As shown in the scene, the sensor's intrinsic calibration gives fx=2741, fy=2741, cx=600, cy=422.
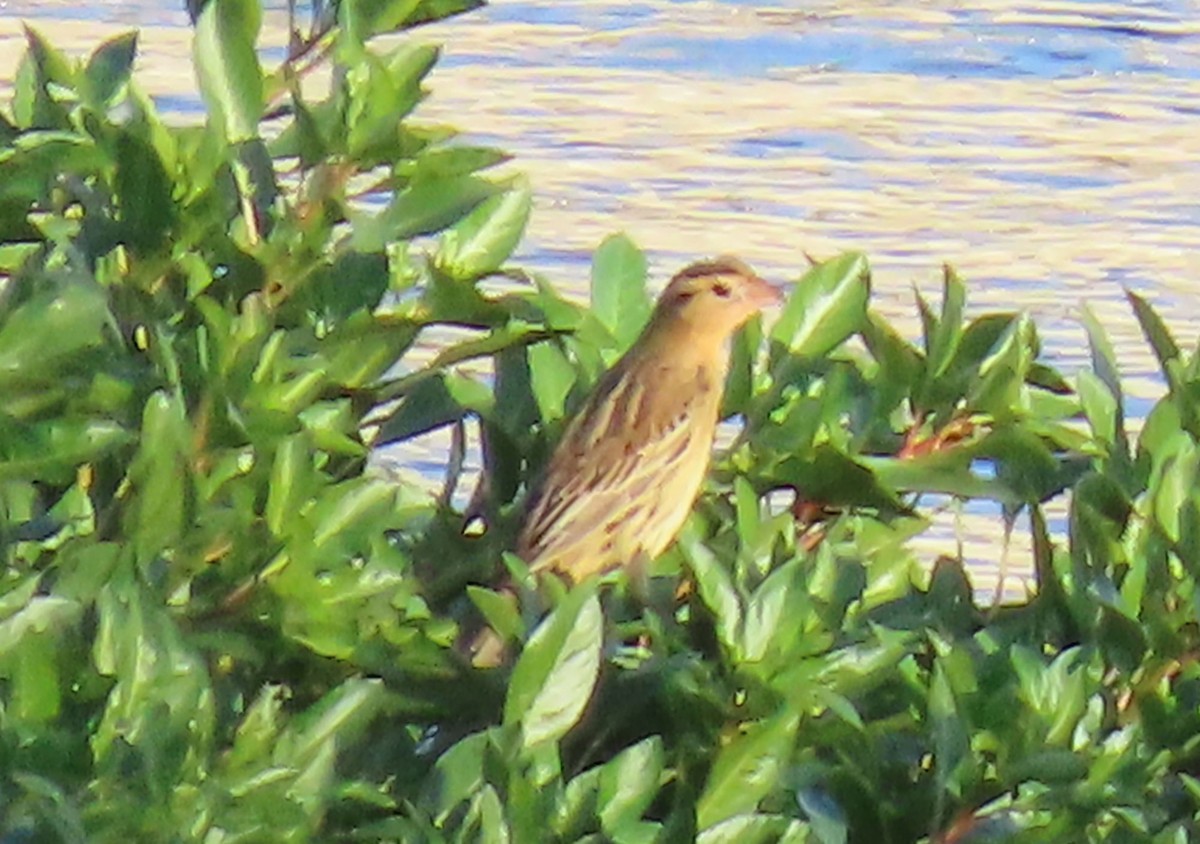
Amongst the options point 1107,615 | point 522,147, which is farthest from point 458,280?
point 522,147

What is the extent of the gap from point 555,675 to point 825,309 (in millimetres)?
850

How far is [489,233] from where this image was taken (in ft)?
9.06

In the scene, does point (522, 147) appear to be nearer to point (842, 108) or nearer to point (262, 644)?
point (842, 108)

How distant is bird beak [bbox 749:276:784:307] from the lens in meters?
4.97

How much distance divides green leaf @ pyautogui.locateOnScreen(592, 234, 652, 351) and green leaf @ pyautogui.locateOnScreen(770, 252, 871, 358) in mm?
202

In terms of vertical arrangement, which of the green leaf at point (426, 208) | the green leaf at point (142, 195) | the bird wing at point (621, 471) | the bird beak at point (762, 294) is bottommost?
the bird wing at point (621, 471)

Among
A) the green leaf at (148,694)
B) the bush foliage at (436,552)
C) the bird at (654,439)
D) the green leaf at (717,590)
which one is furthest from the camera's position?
the bird at (654,439)

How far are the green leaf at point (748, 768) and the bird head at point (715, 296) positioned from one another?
262cm

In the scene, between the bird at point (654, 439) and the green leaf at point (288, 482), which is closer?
the green leaf at point (288, 482)

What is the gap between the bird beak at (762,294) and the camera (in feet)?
16.3

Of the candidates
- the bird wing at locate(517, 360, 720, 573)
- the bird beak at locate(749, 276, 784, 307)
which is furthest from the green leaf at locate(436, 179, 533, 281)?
the bird beak at locate(749, 276, 784, 307)

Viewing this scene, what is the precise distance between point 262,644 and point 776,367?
0.69 m

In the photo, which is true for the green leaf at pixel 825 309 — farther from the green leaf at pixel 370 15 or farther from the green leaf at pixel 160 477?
the green leaf at pixel 160 477

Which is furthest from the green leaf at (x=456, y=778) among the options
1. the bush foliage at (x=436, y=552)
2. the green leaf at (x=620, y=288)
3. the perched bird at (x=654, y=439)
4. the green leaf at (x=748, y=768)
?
the perched bird at (x=654, y=439)
